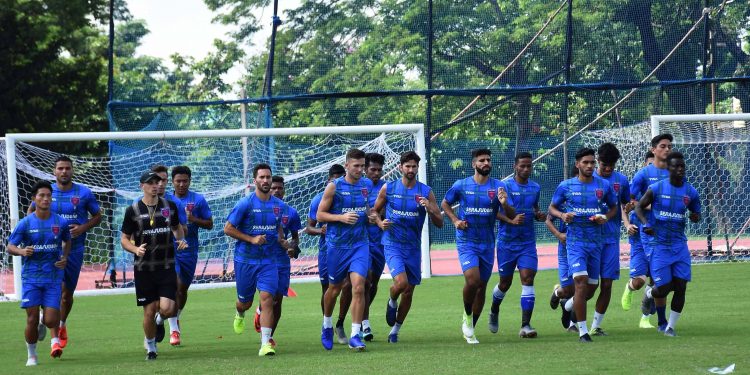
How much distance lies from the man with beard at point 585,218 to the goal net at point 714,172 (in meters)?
10.9

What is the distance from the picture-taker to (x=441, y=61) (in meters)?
23.6

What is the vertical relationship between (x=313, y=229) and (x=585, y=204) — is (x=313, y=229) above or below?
below

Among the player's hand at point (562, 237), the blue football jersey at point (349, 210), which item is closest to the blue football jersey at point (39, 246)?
the blue football jersey at point (349, 210)

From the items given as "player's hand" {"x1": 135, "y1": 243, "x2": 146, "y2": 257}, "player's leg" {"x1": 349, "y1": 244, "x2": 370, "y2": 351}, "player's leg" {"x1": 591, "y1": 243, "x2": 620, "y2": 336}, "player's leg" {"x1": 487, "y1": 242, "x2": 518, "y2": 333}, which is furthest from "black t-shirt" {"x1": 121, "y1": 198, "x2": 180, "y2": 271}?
"player's leg" {"x1": 591, "y1": 243, "x2": 620, "y2": 336}

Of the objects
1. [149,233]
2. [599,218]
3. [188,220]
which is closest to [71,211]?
[188,220]

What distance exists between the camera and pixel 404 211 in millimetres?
12602

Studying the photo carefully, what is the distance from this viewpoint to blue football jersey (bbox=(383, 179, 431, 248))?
1259 centimetres

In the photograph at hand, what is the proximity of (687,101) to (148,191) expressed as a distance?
1514 centimetres

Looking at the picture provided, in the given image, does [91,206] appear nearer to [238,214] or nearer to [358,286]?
[238,214]

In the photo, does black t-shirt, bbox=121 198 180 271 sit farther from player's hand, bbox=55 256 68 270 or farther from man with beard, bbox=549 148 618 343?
man with beard, bbox=549 148 618 343

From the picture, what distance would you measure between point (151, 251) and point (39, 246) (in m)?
1.22

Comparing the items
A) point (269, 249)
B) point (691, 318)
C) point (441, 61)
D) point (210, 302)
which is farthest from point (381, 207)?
point (441, 61)

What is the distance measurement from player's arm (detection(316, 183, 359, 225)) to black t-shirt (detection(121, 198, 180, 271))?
1601 mm

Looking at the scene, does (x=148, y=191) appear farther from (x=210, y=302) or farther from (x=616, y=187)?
(x=210, y=302)
